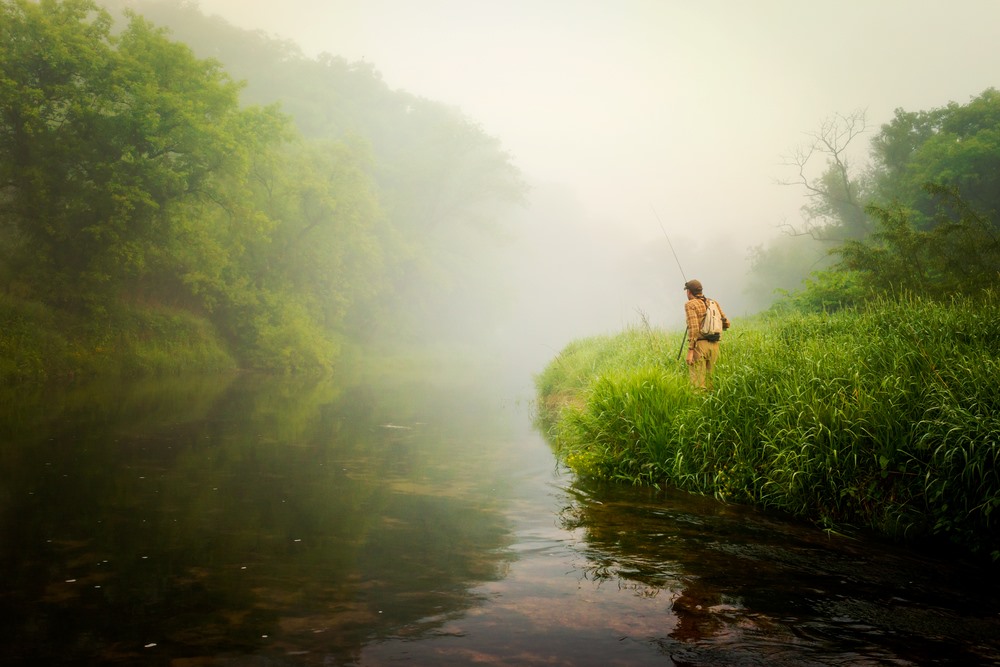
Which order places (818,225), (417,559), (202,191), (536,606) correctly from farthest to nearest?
(818,225) < (202,191) < (417,559) < (536,606)

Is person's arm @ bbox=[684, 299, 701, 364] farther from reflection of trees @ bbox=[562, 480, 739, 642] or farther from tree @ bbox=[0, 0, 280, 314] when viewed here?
tree @ bbox=[0, 0, 280, 314]

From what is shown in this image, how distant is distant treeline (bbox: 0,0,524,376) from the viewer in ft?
66.2

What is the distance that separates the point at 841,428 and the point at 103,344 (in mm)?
23661

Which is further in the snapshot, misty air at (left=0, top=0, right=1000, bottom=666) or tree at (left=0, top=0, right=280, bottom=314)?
tree at (left=0, top=0, right=280, bottom=314)

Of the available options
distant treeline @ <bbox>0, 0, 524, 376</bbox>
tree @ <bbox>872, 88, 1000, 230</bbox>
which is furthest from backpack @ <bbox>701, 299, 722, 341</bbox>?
tree @ <bbox>872, 88, 1000, 230</bbox>

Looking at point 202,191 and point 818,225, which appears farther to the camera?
point 818,225

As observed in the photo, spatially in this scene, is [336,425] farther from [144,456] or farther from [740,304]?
[740,304]

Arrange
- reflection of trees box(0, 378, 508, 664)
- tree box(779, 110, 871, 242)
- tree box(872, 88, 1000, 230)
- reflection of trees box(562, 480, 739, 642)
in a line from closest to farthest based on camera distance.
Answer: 1. reflection of trees box(0, 378, 508, 664)
2. reflection of trees box(562, 480, 739, 642)
3. tree box(872, 88, 1000, 230)
4. tree box(779, 110, 871, 242)

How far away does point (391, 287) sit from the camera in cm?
4894

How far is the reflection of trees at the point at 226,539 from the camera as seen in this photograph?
14.2ft

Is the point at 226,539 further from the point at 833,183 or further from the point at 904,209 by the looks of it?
the point at 833,183

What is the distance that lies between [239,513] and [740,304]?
80.8m

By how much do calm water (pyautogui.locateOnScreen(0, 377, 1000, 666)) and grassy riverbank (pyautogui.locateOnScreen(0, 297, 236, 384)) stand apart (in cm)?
944

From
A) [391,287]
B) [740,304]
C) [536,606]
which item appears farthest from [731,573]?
[740,304]
